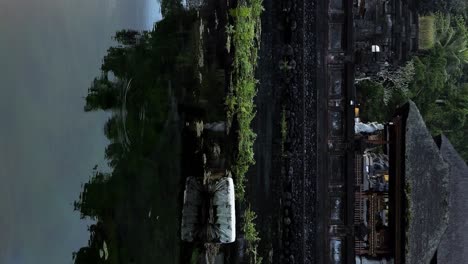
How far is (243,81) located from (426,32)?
925 centimetres

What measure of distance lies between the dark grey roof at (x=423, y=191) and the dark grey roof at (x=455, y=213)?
19.4 inches

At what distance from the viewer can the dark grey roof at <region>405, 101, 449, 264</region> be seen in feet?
36.3

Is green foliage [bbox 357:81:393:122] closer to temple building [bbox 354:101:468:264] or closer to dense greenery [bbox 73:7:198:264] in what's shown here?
temple building [bbox 354:101:468:264]

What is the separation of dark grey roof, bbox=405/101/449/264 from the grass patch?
6380mm

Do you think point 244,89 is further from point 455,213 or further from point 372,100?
point 372,100

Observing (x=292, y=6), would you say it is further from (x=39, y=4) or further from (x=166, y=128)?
(x=39, y=4)

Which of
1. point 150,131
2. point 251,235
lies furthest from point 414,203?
point 150,131

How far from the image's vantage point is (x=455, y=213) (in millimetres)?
12117

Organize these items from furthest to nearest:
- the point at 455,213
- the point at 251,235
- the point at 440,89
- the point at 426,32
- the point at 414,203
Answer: the point at 440,89
the point at 426,32
the point at 455,213
the point at 414,203
the point at 251,235

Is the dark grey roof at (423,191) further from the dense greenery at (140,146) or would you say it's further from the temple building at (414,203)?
the dense greenery at (140,146)

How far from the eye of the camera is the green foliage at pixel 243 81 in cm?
1015

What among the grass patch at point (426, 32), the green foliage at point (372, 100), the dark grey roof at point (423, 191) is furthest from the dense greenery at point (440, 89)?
the dark grey roof at point (423, 191)

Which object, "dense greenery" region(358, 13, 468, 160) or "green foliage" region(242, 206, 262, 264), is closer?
"green foliage" region(242, 206, 262, 264)

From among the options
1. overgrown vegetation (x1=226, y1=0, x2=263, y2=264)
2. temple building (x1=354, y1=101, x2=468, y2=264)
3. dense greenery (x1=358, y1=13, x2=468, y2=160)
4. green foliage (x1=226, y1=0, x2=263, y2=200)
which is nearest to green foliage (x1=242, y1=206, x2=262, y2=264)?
overgrown vegetation (x1=226, y1=0, x2=263, y2=264)
